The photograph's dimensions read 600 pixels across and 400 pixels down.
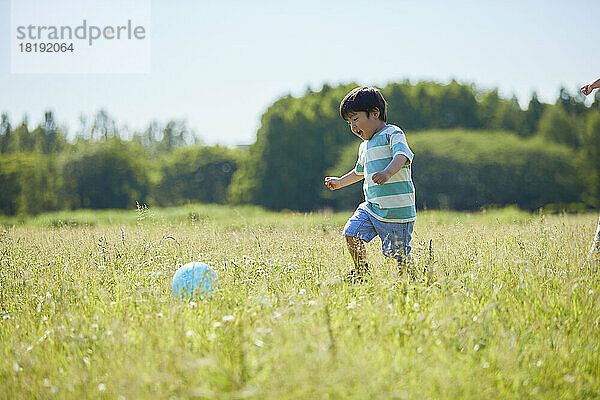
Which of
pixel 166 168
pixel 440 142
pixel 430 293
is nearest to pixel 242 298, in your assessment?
pixel 430 293

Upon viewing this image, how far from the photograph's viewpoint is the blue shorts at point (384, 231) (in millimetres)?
4473

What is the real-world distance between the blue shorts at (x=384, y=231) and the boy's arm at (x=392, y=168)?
537 millimetres

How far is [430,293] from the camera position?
3.53 m

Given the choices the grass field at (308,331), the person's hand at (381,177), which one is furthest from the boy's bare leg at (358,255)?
the person's hand at (381,177)

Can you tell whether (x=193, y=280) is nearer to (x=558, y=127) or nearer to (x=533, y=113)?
(x=558, y=127)

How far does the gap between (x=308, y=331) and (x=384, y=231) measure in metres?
1.98

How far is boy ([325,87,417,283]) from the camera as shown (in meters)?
4.42

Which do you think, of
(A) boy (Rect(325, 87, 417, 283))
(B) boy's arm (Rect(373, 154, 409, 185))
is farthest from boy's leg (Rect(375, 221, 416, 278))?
(B) boy's arm (Rect(373, 154, 409, 185))

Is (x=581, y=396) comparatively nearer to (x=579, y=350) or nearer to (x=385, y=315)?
(x=579, y=350)

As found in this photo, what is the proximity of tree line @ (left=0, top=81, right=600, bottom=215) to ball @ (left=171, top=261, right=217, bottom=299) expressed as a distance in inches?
696

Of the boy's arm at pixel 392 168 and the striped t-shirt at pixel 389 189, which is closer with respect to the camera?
the boy's arm at pixel 392 168

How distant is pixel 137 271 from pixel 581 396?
3263 millimetres

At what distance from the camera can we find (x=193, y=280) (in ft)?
13.1

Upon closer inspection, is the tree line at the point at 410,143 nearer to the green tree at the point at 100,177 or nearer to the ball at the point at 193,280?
the green tree at the point at 100,177
